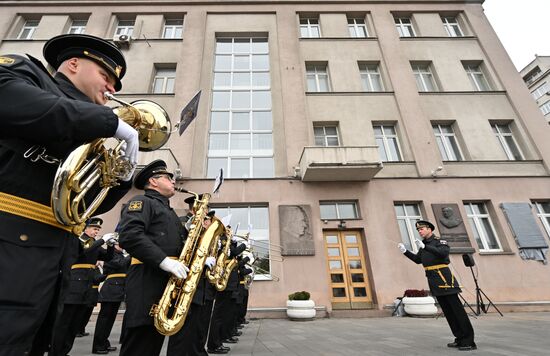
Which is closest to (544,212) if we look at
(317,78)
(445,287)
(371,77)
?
(371,77)

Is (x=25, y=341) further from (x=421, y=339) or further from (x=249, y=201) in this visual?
(x=249, y=201)

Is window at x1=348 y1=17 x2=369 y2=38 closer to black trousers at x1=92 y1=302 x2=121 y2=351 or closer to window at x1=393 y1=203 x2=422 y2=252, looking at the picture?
window at x1=393 y1=203 x2=422 y2=252

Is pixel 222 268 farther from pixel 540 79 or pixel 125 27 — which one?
pixel 540 79

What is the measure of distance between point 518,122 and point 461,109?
2773 mm

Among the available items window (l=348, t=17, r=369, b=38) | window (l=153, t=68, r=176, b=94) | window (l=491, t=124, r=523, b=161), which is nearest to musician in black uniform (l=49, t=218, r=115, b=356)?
window (l=153, t=68, r=176, b=94)

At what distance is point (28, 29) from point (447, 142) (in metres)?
25.5

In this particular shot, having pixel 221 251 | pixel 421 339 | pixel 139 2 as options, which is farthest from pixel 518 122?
pixel 139 2

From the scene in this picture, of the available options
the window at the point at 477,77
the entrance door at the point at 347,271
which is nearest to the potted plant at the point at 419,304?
the entrance door at the point at 347,271

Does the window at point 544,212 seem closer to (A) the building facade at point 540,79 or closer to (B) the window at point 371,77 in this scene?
(B) the window at point 371,77

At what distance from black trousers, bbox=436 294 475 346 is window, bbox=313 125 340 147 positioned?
9.01 m

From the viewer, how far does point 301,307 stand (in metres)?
9.09

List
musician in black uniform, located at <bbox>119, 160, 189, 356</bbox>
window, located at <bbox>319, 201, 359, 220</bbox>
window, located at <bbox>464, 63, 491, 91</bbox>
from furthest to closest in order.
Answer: window, located at <bbox>464, 63, 491, 91</bbox>
window, located at <bbox>319, 201, 359, 220</bbox>
musician in black uniform, located at <bbox>119, 160, 189, 356</bbox>

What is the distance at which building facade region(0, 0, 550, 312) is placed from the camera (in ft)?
34.9

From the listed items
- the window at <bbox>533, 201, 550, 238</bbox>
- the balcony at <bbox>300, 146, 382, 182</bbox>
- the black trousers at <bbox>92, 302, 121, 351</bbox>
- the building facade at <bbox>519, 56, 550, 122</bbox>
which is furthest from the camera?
the building facade at <bbox>519, 56, 550, 122</bbox>
